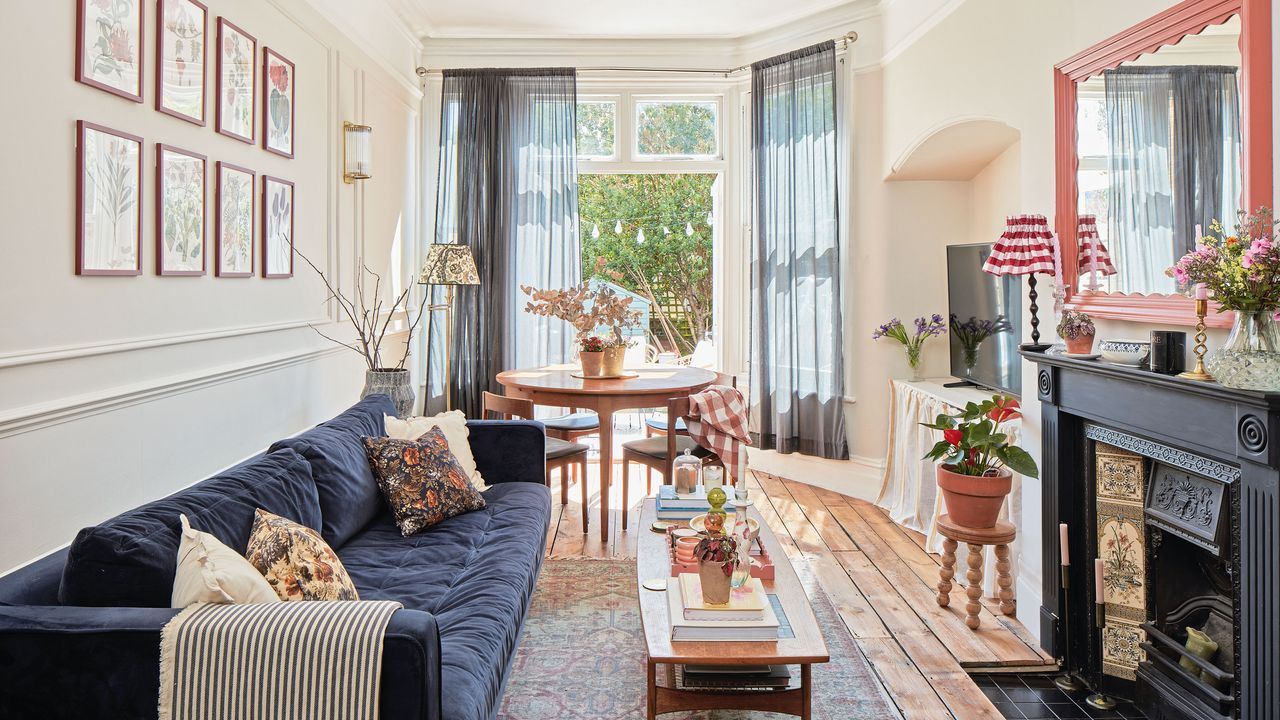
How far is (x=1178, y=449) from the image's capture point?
2375mm

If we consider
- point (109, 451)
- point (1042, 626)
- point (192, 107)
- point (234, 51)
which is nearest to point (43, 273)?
point (109, 451)

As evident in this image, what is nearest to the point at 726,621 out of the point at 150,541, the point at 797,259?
the point at 150,541

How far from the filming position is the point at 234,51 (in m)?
3.19

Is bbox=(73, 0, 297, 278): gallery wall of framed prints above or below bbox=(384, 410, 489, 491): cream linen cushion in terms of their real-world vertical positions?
above

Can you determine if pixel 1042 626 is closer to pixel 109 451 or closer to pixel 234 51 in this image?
pixel 109 451

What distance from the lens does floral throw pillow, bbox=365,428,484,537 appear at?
2.91 metres

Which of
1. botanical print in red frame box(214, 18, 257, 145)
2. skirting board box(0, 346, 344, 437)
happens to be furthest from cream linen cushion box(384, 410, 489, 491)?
botanical print in red frame box(214, 18, 257, 145)

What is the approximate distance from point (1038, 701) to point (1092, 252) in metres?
1.53

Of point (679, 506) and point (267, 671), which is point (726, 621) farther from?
point (267, 671)

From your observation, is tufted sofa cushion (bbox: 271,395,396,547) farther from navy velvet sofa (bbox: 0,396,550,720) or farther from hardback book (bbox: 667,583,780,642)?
hardback book (bbox: 667,583,780,642)

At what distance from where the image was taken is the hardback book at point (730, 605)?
2.08m

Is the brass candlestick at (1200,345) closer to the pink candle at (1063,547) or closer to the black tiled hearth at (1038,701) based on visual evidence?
the pink candle at (1063,547)

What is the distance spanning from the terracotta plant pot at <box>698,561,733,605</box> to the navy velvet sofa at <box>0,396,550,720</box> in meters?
0.54

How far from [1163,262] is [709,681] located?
1817 mm
